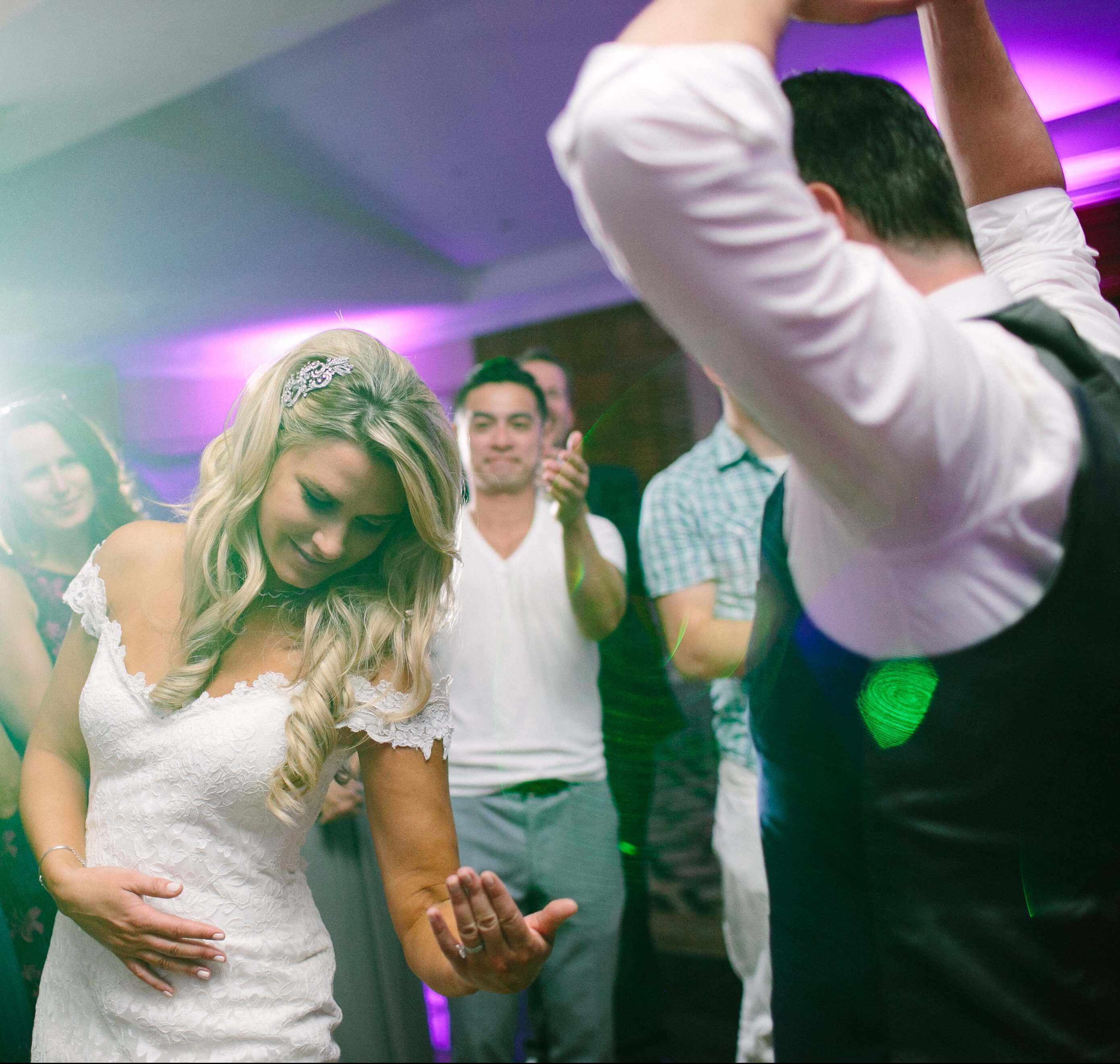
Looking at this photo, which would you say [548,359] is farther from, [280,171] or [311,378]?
[311,378]

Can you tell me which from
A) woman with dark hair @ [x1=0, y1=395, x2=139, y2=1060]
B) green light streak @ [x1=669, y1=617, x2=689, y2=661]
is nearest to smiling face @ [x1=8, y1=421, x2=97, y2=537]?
woman with dark hair @ [x1=0, y1=395, x2=139, y2=1060]

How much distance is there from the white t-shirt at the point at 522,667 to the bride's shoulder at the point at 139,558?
262 millimetres

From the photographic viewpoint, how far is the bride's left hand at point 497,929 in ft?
1.31

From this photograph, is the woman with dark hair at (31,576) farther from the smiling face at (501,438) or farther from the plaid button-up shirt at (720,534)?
the plaid button-up shirt at (720,534)

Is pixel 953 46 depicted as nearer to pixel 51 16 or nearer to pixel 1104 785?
pixel 1104 785

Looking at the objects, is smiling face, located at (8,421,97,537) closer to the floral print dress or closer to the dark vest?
the floral print dress

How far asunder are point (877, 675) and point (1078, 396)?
5.3 inches

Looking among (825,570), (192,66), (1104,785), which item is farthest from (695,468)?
(192,66)

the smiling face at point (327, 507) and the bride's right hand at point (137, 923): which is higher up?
the smiling face at point (327, 507)

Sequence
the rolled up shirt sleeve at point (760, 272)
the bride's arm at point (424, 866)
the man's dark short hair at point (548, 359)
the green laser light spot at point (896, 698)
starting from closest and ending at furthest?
the rolled up shirt sleeve at point (760, 272), the green laser light spot at point (896, 698), the bride's arm at point (424, 866), the man's dark short hair at point (548, 359)

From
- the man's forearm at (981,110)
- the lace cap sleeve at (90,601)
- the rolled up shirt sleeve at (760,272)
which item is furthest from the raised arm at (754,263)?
the lace cap sleeve at (90,601)

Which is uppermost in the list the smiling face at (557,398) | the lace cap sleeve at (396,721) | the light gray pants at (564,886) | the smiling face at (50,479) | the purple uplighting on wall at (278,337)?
the smiling face at (557,398)

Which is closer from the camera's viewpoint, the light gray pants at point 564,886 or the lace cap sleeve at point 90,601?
the light gray pants at point 564,886

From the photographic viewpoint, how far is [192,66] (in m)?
0.75
